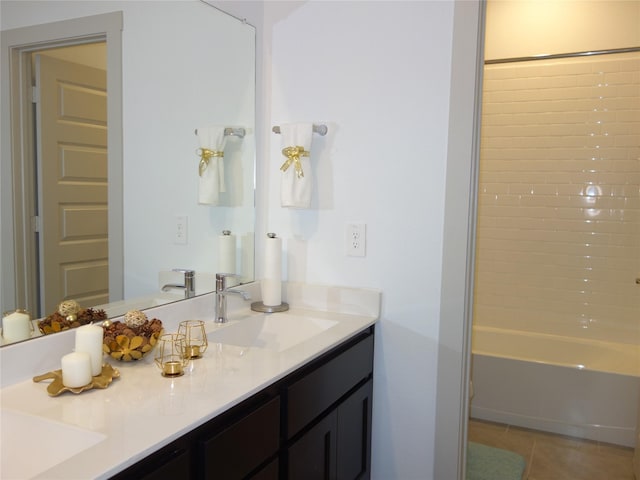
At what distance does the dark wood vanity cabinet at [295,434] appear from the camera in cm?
104

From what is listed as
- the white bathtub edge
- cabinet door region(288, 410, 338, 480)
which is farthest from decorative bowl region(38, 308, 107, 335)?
the white bathtub edge

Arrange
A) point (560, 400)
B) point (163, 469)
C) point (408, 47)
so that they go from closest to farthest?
point (163, 469) → point (408, 47) → point (560, 400)

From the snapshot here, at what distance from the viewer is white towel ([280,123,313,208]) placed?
1.92 metres

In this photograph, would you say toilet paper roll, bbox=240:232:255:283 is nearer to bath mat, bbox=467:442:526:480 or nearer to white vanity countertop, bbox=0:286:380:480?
white vanity countertop, bbox=0:286:380:480

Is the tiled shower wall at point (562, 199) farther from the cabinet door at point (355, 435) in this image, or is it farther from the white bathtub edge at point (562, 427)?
the cabinet door at point (355, 435)

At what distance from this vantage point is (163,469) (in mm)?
945

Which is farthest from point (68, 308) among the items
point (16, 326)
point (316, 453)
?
point (316, 453)

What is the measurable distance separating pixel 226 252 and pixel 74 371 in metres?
0.89

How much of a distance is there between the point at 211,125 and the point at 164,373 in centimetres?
94

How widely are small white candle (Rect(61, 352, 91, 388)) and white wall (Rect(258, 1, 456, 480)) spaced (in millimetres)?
1013

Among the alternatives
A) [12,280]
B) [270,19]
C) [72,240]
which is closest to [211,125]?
[270,19]

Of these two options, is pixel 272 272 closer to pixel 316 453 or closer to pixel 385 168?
pixel 385 168

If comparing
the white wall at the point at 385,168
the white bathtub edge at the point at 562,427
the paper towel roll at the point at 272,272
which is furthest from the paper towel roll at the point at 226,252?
the white bathtub edge at the point at 562,427

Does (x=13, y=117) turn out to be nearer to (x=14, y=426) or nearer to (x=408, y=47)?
(x=14, y=426)
